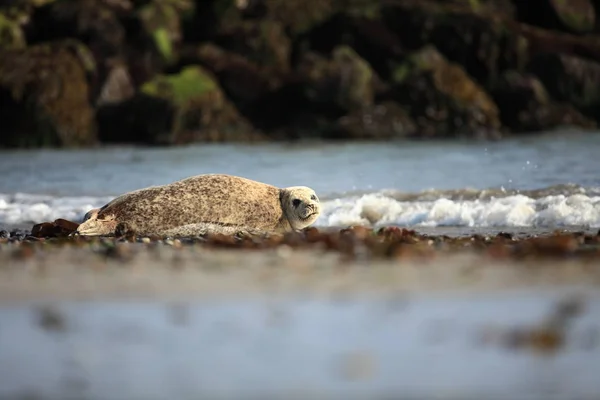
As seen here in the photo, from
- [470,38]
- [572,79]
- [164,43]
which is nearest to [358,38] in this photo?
[470,38]

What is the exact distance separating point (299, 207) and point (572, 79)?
2434cm

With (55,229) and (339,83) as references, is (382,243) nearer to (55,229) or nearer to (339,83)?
(55,229)

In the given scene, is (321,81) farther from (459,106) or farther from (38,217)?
(38,217)

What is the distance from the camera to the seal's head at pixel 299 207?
10.4 metres

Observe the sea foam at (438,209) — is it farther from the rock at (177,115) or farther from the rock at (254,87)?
the rock at (254,87)

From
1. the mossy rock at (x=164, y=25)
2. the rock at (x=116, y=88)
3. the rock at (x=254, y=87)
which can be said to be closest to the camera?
the rock at (x=116, y=88)

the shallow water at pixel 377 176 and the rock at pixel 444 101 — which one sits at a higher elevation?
the rock at pixel 444 101

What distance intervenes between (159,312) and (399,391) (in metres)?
1.43

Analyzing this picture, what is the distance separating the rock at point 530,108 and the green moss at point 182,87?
8725 mm

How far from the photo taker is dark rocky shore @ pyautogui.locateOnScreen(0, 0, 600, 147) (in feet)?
102

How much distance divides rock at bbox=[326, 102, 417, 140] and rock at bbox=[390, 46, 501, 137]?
16.5 inches

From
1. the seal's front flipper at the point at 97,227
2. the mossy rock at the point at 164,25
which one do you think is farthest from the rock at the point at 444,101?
the seal's front flipper at the point at 97,227

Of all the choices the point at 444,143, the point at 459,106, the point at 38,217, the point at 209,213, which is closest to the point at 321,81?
the point at 459,106

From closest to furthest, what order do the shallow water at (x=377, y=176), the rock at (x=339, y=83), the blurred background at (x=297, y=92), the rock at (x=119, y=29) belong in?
the shallow water at (x=377, y=176)
the blurred background at (x=297, y=92)
the rock at (x=339, y=83)
the rock at (x=119, y=29)
